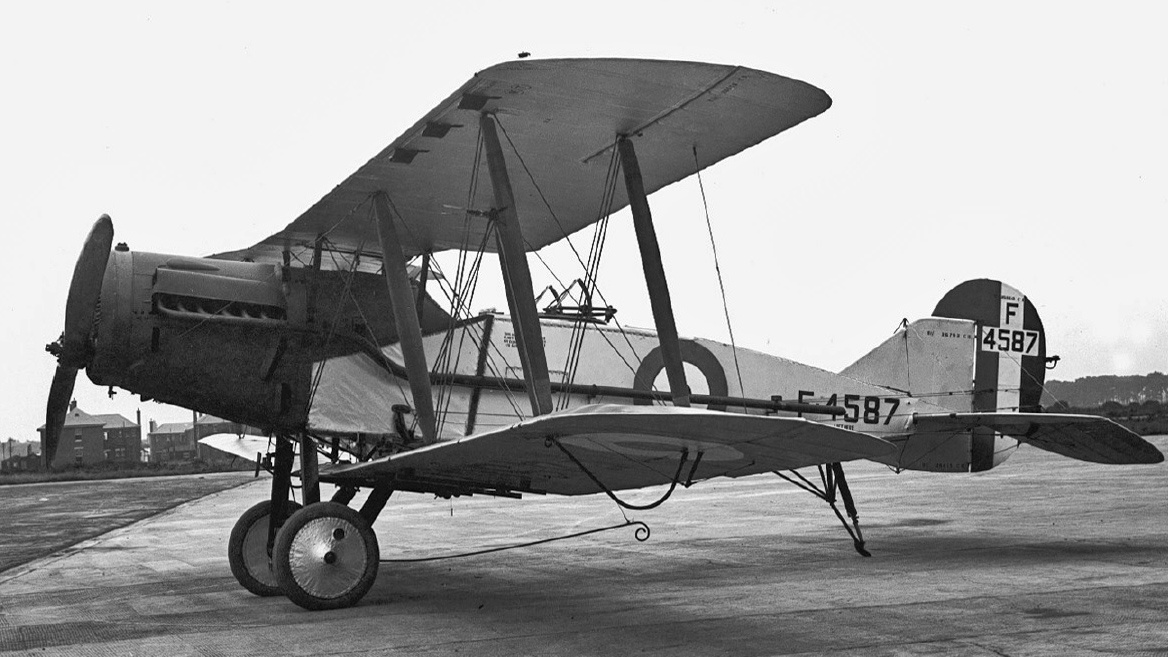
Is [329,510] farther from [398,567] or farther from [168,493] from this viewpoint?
[168,493]

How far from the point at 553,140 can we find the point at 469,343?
70.7 inches

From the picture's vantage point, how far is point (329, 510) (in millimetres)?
7375

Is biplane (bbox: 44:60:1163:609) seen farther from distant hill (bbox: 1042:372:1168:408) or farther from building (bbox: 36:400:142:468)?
building (bbox: 36:400:142:468)

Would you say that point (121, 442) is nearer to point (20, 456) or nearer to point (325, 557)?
point (20, 456)

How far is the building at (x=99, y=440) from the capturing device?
274 feet

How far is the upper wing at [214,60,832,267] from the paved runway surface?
2.68 metres

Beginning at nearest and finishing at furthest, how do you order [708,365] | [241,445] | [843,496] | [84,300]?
[84,300]
[708,365]
[843,496]
[241,445]

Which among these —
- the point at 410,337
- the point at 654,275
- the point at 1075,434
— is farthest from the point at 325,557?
the point at 1075,434

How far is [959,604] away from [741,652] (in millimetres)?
1876

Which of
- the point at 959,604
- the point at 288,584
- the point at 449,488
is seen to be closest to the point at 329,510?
the point at 288,584

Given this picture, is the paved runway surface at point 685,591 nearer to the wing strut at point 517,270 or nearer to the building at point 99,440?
the wing strut at point 517,270

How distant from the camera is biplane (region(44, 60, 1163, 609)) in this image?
6.93 meters

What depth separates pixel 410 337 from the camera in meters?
7.96

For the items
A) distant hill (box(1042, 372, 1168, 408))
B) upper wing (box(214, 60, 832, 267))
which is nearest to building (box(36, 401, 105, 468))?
distant hill (box(1042, 372, 1168, 408))
